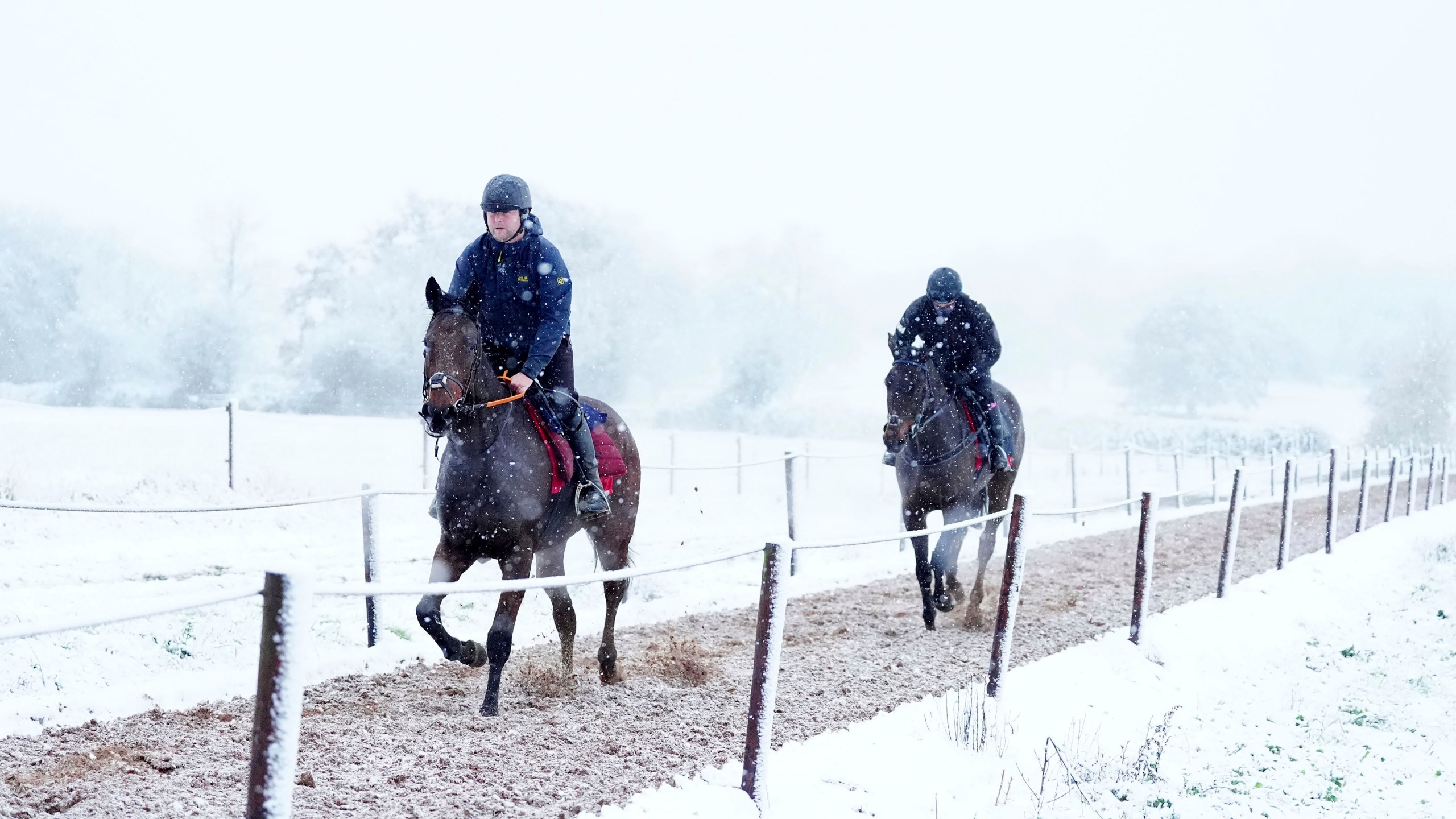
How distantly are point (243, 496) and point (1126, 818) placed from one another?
1210 cm

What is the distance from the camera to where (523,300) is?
535 centimetres

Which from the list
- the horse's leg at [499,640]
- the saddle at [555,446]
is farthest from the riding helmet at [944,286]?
the horse's leg at [499,640]

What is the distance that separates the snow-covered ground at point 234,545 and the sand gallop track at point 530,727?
1.70ft

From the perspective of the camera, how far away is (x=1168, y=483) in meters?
28.1

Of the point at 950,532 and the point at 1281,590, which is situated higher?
the point at 950,532

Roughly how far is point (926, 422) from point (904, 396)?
1.27 feet

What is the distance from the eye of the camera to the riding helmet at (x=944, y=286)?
25.0ft

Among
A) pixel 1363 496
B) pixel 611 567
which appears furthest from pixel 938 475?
pixel 1363 496

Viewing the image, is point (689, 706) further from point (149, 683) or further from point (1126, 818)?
point (149, 683)

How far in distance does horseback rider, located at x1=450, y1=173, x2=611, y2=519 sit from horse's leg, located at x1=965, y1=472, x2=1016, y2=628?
3748mm

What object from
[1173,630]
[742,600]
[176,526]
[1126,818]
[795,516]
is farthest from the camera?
[176,526]

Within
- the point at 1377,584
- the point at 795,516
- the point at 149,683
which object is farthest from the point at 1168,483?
the point at 149,683

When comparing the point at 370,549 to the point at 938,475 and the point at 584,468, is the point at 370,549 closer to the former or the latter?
the point at 584,468

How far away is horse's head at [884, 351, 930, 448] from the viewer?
6.92 m
